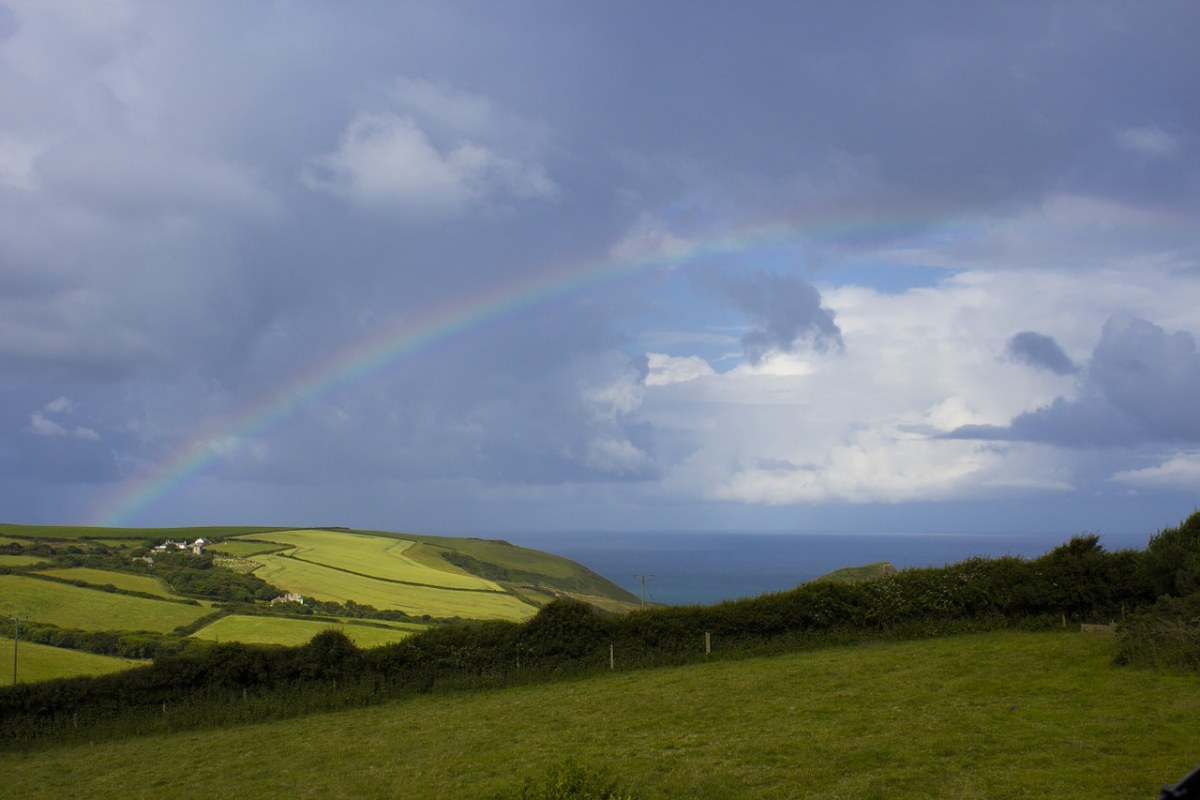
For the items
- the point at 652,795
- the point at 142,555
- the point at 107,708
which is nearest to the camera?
the point at 652,795

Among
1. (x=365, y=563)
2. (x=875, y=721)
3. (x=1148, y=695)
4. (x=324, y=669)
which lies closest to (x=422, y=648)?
(x=324, y=669)

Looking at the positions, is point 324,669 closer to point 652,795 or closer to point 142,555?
point 652,795

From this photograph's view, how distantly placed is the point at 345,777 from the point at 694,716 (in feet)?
26.8

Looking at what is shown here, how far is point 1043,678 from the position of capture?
18.8m

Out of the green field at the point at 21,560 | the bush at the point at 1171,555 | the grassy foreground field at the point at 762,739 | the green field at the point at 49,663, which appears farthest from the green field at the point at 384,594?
the bush at the point at 1171,555

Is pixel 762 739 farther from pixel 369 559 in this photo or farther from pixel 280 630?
pixel 369 559

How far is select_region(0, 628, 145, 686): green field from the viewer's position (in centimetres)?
4309

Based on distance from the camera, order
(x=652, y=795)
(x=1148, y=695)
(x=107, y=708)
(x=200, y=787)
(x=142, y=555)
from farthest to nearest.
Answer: (x=142, y=555) → (x=107, y=708) → (x=200, y=787) → (x=1148, y=695) → (x=652, y=795)

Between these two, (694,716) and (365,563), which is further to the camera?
(365,563)

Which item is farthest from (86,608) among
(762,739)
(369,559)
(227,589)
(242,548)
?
(762,739)

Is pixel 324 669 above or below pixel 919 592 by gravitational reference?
below

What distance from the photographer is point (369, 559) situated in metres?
106

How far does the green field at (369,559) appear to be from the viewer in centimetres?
9569

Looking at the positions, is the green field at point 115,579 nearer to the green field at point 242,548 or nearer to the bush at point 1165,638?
the green field at point 242,548
